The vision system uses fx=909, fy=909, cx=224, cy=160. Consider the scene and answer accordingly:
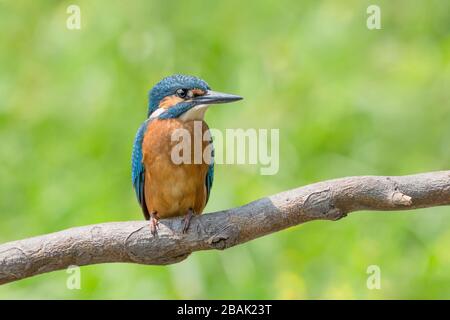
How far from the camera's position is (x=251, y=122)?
17.3ft

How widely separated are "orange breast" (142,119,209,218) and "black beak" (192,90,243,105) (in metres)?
0.11

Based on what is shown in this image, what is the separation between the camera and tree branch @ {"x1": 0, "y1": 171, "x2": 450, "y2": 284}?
131 inches

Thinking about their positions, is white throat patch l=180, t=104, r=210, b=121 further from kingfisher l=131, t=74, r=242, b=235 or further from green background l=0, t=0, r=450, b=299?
green background l=0, t=0, r=450, b=299

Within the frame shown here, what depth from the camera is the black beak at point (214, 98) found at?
3.92m

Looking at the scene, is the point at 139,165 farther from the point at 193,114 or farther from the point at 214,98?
the point at 214,98

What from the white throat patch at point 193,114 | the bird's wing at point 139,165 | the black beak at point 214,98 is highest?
the black beak at point 214,98

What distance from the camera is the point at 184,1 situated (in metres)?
5.93

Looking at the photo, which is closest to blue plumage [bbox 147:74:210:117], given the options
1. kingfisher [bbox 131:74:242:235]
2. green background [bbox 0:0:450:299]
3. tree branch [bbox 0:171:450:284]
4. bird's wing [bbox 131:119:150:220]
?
kingfisher [bbox 131:74:242:235]

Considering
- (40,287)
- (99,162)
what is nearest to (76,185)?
(99,162)

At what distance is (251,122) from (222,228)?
1.88 meters

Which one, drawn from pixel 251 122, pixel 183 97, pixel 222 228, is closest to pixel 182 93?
pixel 183 97

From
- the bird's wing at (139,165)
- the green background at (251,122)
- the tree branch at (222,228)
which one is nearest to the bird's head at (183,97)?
the bird's wing at (139,165)

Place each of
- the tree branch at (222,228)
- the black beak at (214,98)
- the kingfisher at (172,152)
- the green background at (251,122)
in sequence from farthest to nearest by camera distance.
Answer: the green background at (251,122) → the kingfisher at (172,152) → the black beak at (214,98) → the tree branch at (222,228)

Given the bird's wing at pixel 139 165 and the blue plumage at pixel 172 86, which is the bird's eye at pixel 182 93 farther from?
the bird's wing at pixel 139 165
